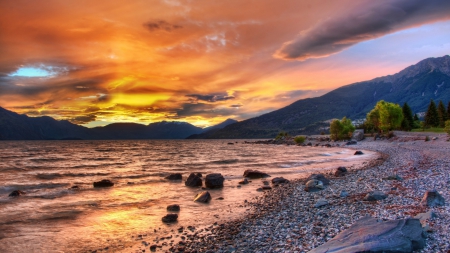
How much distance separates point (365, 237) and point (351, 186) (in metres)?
16.8

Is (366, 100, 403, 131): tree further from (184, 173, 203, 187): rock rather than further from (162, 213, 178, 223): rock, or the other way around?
(162, 213, 178, 223): rock

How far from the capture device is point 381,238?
33.4 feet

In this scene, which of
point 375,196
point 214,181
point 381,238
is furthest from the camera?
point 214,181

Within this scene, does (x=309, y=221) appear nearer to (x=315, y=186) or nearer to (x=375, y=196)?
(x=375, y=196)

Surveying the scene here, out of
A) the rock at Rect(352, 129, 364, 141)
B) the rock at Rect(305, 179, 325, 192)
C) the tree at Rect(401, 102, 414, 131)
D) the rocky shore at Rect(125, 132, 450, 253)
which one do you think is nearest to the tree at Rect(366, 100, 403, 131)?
the rock at Rect(352, 129, 364, 141)

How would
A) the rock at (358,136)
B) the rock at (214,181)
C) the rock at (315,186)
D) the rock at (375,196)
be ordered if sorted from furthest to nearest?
the rock at (358,136), the rock at (214,181), the rock at (315,186), the rock at (375,196)

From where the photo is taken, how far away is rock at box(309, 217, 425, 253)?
9789 mm

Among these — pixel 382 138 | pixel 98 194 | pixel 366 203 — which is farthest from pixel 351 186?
pixel 382 138

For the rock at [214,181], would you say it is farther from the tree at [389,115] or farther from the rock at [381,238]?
the tree at [389,115]

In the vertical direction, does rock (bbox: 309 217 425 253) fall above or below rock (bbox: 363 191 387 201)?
above

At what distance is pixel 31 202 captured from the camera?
27156 mm

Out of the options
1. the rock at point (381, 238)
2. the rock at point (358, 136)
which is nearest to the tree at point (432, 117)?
the rock at point (358, 136)

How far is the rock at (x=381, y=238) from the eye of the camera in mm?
9789

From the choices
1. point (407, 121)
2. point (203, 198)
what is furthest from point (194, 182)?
point (407, 121)
